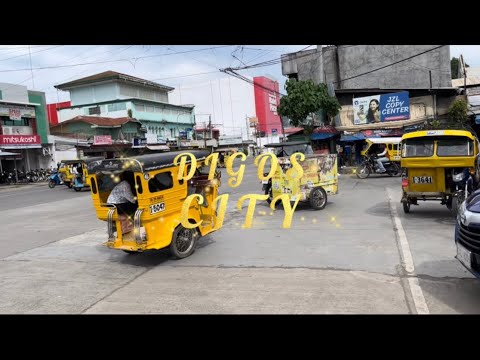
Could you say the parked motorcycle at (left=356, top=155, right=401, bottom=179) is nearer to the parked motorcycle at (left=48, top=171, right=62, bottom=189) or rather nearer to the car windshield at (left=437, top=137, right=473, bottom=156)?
the car windshield at (left=437, top=137, right=473, bottom=156)

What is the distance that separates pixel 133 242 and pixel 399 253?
14.0 feet

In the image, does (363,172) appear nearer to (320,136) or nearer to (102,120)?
(320,136)

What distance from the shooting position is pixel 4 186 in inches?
1156

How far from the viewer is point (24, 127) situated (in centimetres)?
3300

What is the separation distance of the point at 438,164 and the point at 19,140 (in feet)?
100.0

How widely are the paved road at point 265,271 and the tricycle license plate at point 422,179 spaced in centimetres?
81

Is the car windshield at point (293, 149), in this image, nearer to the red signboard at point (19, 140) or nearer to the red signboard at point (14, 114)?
the red signboard at point (19, 140)

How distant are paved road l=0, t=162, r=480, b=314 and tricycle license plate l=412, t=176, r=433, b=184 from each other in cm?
81

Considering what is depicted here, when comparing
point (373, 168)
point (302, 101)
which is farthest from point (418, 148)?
point (302, 101)

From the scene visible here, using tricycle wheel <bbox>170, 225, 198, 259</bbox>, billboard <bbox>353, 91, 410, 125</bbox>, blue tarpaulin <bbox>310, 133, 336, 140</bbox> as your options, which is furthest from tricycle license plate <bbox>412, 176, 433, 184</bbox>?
billboard <bbox>353, 91, 410, 125</bbox>

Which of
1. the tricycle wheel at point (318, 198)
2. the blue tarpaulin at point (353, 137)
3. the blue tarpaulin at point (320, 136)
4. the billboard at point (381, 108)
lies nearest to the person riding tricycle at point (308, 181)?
the tricycle wheel at point (318, 198)

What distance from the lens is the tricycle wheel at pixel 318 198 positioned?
36.3ft
